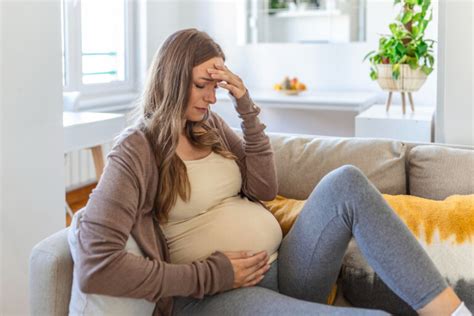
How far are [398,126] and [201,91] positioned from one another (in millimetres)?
1497

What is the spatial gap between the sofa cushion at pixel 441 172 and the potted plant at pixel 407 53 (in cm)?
108

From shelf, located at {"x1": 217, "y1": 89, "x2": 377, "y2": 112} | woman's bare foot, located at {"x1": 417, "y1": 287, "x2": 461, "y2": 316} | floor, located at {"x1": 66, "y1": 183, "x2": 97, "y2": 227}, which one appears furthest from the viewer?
floor, located at {"x1": 66, "y1": 183, "x2": 97, "y2": 227}

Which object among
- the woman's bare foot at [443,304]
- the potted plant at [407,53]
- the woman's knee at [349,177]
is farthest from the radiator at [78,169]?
the woman's bare foot at [443,304]

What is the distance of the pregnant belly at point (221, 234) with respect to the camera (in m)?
1.47

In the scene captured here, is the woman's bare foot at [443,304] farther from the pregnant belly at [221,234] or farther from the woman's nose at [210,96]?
the woman's nose at [210,96]

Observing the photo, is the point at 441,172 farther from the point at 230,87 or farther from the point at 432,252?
the point at 230,87

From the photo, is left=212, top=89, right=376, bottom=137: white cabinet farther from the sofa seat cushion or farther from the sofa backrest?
the sofa seat cushion

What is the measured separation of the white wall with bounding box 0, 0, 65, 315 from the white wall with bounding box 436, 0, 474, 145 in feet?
4.25

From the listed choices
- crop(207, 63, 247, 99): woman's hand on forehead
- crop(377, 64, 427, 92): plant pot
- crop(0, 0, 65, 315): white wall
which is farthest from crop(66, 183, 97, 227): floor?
crop(207, 63, 247, 99): woman's hand on forehead

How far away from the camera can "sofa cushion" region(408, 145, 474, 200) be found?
171 cm

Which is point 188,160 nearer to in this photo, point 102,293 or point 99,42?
point 102,293

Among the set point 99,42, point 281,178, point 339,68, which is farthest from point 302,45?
point 281,178

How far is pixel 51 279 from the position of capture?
4.45ft

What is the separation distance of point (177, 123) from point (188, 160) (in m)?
0.12
